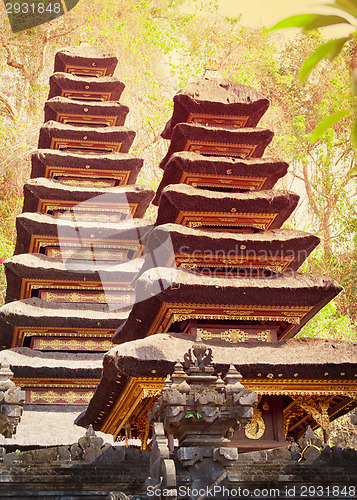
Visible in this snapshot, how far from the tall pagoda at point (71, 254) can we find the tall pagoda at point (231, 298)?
2756 mm

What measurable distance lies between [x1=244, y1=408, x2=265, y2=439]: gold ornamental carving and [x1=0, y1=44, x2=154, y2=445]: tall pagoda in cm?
514

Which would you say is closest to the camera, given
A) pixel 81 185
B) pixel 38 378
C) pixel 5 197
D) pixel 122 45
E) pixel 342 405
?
pixel 342 405

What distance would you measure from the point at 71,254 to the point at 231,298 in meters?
8.30

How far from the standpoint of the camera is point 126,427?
45.4 feet

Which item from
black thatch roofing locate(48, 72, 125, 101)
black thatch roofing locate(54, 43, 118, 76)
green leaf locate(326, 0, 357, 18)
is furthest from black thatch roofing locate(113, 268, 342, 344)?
black thatch roofing locate(54, 43, 118, 76)

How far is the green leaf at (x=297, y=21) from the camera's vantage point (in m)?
2.37

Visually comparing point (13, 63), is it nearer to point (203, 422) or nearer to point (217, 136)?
point (217, 136)

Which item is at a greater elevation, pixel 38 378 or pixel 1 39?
pixel 1 39

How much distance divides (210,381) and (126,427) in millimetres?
5665

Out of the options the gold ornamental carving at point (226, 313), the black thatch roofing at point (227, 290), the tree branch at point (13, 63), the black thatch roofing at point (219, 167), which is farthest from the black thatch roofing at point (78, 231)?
the tree branch at point (13, 63)

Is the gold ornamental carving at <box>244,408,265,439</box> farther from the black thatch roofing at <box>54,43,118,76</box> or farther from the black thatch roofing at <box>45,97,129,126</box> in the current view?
the black thatch roofing at <box>54,43,118,76</box>

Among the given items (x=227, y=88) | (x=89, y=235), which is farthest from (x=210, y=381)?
(x=89, y=235)

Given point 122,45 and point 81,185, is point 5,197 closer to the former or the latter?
point 122,45

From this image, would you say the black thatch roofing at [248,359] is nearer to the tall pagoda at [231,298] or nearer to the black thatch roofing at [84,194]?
the tall pagoda at [231,298]
